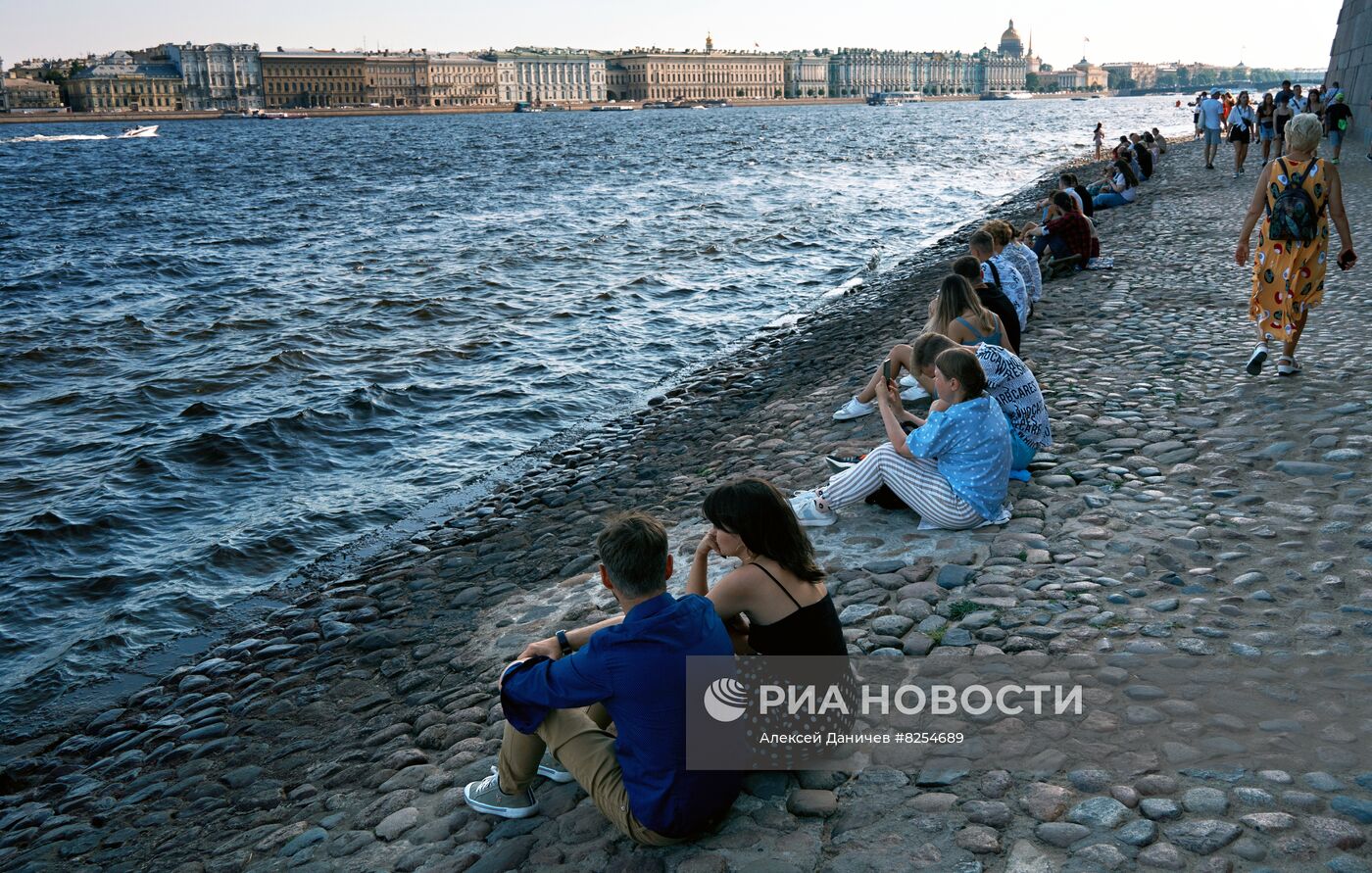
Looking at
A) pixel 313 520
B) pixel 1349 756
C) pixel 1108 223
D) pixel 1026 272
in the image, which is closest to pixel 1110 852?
pixel 1349 756

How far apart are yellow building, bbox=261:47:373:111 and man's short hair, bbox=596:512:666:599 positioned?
600 ft

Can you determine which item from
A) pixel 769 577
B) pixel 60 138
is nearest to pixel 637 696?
pixel 769 577

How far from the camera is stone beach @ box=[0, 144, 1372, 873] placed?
355cm

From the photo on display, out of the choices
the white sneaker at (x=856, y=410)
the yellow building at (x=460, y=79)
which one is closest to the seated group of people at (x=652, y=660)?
the white sneaker at (x=856, y=410)

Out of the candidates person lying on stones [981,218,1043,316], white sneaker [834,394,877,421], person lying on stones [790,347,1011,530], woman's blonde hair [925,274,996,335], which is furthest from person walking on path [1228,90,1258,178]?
person lying on stones [790,347,1011,530]

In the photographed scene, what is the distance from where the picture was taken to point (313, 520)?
31.9 feet

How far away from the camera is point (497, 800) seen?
420 centimetres

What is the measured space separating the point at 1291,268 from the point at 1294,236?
27cm

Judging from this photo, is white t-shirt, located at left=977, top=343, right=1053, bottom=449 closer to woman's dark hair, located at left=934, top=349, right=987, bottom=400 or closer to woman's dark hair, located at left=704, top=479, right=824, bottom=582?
woman's dark hair, located at left=934, top=349, right=987, bottom=400

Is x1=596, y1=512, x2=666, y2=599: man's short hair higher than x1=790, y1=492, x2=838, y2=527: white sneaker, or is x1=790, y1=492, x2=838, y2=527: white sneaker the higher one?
x1=596, y1=512, x2=666, y2=599: man's short hair

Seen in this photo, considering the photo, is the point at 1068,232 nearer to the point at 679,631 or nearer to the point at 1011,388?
the point at 1011,388

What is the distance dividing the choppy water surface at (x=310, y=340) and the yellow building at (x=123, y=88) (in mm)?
119863

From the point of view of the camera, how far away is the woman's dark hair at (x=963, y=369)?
571 centimetres

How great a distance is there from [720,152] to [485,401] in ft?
189
